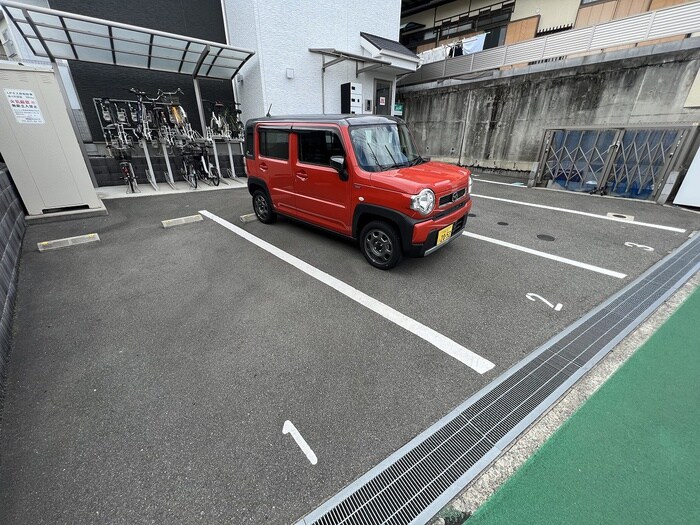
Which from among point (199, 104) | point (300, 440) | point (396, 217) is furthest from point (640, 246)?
point (199, 104)

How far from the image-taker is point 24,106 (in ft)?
15.1

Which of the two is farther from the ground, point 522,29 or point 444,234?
point 522,29

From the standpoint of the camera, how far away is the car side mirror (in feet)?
11.6

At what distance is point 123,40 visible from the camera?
6.89m

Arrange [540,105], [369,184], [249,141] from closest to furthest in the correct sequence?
[369,184] < [249,141] < [540,105]

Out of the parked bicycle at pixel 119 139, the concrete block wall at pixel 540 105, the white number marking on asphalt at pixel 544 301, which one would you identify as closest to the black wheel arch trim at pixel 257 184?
the white number marking on asphalt at pixel 544 301

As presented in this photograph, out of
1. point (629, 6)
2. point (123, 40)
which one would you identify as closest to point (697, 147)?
point (629, 6)

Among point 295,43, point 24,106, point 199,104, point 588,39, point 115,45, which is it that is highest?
point 588,39

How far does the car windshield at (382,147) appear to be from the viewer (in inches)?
143

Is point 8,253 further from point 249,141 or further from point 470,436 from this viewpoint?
point 470,436

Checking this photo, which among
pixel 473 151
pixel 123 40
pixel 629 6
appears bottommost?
pixel 473 151

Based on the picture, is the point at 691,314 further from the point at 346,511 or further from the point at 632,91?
the point at 632,91

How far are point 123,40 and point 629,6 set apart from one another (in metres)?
16.2

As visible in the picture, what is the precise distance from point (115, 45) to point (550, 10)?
15.8 meters
